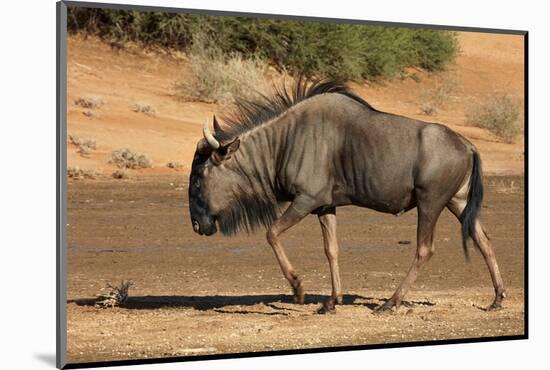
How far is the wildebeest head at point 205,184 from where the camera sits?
1255cm

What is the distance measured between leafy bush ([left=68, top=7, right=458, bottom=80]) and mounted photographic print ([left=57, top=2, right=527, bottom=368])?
0.10ft

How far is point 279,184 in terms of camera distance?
500 inches

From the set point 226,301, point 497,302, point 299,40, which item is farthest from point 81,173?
point 497,302

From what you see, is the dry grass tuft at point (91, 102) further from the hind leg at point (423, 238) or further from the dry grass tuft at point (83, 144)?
the hind leg at point (423, 238)

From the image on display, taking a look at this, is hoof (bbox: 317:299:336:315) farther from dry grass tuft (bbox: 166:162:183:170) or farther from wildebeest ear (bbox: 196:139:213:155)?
dry grass tuft (bbox: 166:162:183:170)

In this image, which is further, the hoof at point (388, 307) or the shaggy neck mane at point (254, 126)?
the hoof at point (388, 307)

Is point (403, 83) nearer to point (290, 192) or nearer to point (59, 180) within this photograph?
point (290, 192)

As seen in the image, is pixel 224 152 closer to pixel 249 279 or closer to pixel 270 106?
pixel 270 106

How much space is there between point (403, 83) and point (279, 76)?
1607 mm

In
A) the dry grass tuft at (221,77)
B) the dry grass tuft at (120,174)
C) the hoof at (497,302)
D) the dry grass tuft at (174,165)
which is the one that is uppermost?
the dry grass tuft at (221,77)

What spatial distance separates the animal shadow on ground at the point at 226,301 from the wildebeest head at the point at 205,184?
2.67 ft

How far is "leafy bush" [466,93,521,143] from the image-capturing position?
14.6 metres

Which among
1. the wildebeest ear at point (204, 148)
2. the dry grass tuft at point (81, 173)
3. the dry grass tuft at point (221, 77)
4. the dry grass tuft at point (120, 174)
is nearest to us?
the wildebeest ear at point (204, 148)

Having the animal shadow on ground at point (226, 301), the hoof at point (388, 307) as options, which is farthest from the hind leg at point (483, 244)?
the hoof at point (388, 307)
